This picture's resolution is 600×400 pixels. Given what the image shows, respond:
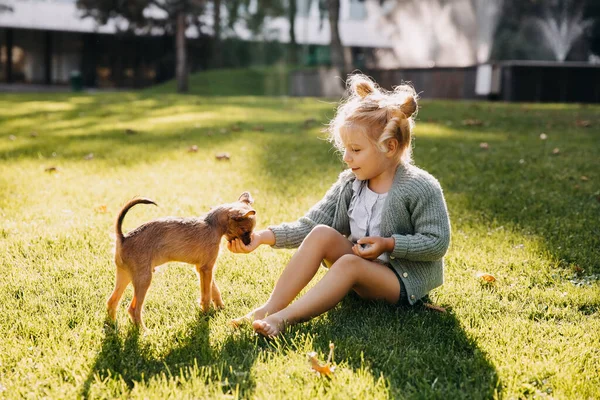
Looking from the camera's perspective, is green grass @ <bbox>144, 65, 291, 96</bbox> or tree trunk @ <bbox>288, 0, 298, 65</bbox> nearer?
green grass @ <bbox>144, 65, 291, 96</bbox>

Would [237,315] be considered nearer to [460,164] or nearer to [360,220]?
[360,220]

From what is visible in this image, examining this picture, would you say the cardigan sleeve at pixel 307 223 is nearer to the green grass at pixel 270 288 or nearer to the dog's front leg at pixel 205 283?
the green grass at pixel 270 288

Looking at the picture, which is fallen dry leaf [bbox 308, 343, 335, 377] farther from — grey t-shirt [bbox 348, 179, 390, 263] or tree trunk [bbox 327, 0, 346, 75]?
tree trunk [bbox 327, 0, 346, 75]

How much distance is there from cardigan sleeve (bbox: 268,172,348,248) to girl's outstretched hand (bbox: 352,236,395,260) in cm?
49

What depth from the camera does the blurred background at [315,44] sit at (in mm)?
19875

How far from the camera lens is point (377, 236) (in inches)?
125

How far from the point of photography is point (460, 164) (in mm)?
6820

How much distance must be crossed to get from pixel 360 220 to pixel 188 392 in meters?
1.47

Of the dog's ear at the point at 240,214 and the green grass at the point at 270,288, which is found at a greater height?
the dog's ear at the point at 240,214

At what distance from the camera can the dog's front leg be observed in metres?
3.03

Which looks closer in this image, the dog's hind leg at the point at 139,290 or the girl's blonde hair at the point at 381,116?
the dog's hind leg at the point at 139,290

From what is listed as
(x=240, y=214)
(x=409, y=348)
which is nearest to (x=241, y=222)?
(x=240, y=214)

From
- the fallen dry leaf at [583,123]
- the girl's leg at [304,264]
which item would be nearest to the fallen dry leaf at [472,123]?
the fallen dry leaf at [583,123]

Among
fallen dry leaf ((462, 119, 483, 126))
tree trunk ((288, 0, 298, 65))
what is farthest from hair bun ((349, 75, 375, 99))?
tree trunk ((288, 0, 298, 65))
